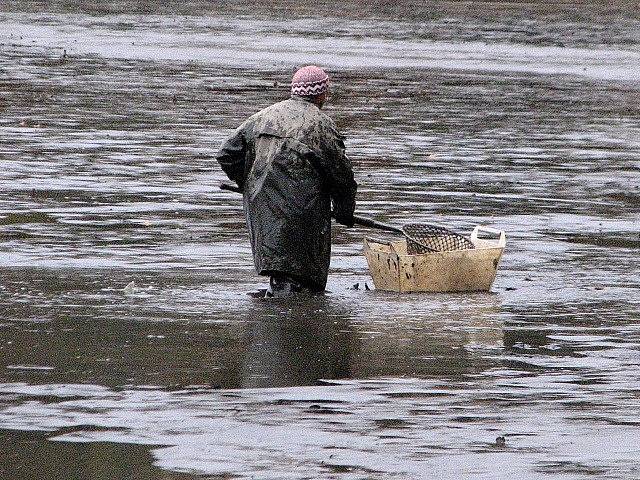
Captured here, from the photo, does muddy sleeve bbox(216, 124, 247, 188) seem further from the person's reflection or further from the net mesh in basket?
the net mesh in basket

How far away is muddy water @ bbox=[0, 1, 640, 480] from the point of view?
6973mm

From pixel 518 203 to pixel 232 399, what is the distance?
840 centimetres

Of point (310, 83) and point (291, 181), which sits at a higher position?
point (310, 83)

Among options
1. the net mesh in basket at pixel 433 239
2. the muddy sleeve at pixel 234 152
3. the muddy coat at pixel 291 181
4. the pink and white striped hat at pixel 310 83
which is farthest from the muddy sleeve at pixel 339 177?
the net mesh in basket at pixel 433 239

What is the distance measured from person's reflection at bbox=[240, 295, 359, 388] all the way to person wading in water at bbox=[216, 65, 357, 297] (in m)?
0.26

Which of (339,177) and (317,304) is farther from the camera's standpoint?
(339,177)

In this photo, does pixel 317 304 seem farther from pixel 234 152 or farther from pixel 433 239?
pixel 433 239

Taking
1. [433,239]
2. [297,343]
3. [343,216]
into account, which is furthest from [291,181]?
[297,343]

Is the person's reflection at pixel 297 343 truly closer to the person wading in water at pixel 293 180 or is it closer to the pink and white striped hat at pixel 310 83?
the person wading in water at pixel 293 180

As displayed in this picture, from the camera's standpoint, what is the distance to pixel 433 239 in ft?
38.7

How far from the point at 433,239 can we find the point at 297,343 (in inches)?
105

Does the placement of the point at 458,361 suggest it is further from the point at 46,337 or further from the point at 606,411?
the point at 46,337

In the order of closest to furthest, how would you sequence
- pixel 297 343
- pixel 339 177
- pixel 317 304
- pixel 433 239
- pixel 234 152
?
pixel 297 343, pixel 317 304, pixel 339 177, pixel 234 152, pixel 433 239

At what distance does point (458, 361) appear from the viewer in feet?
29.1
